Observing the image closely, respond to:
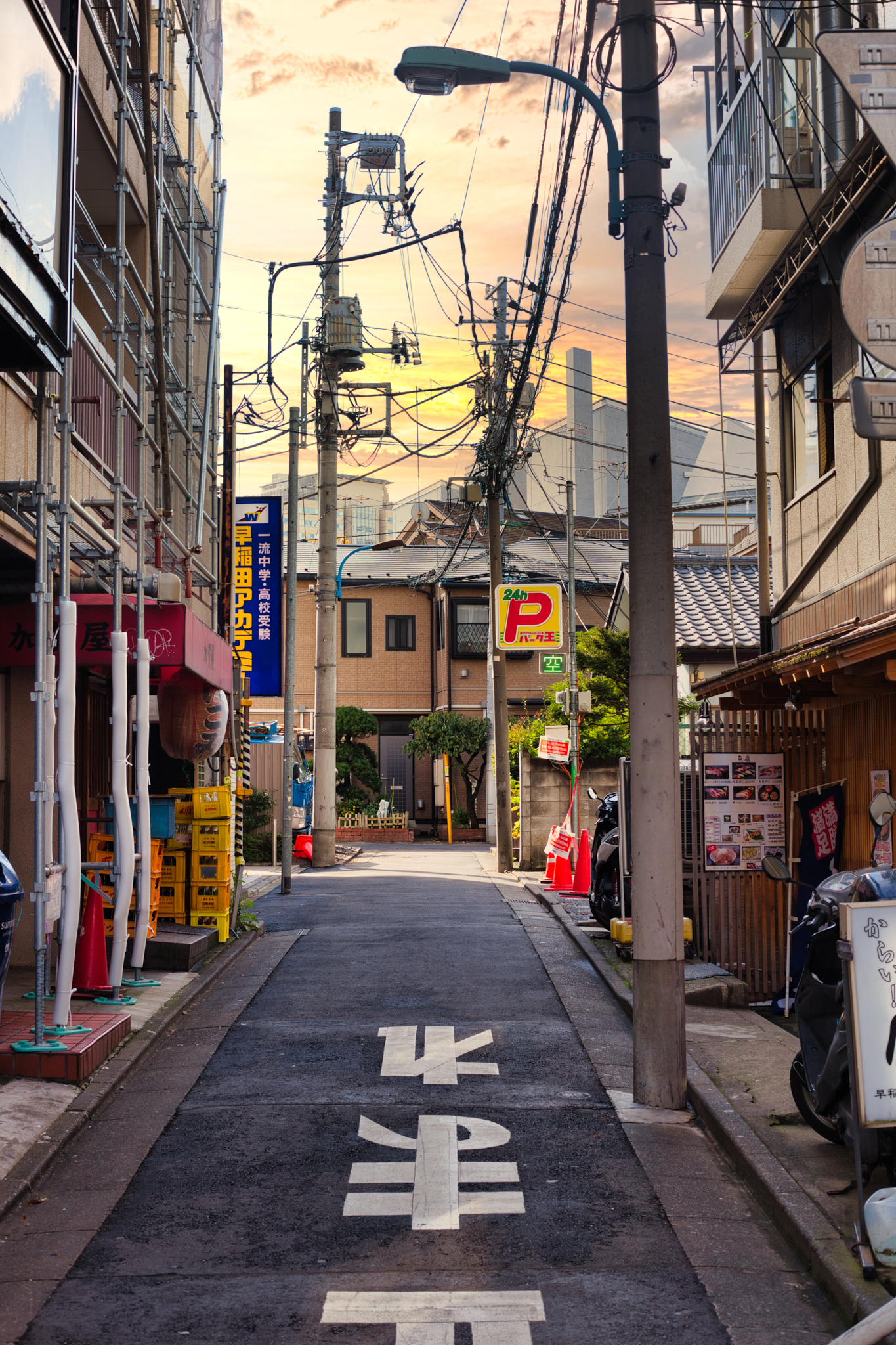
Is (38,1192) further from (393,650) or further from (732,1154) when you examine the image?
(393,650)

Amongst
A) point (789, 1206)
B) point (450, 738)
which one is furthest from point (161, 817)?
point (450, 738)

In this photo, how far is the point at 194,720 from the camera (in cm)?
1524

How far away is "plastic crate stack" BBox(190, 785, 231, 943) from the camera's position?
1446 centimetres

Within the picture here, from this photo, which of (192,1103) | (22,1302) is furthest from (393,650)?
(22,1302)

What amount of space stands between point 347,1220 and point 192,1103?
2378 mm

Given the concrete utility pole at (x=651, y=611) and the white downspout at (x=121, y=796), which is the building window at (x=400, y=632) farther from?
the concrete utility pole at (x=651, y=611)

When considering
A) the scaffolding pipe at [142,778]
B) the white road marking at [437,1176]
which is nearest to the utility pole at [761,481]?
the scaffolding pipe at [142,778]

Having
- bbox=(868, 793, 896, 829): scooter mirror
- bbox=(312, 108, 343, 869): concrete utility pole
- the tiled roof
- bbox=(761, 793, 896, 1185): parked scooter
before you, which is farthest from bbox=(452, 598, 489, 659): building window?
bbox=(761, 793, 896, 1185): parked scooter

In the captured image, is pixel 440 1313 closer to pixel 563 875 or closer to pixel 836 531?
pixel 836 531

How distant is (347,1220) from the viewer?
5.91m

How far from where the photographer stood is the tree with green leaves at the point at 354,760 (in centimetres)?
4300

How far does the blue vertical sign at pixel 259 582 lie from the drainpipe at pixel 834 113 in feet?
42.7

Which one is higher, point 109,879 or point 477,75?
point 477,75

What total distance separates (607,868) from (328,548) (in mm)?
15193
